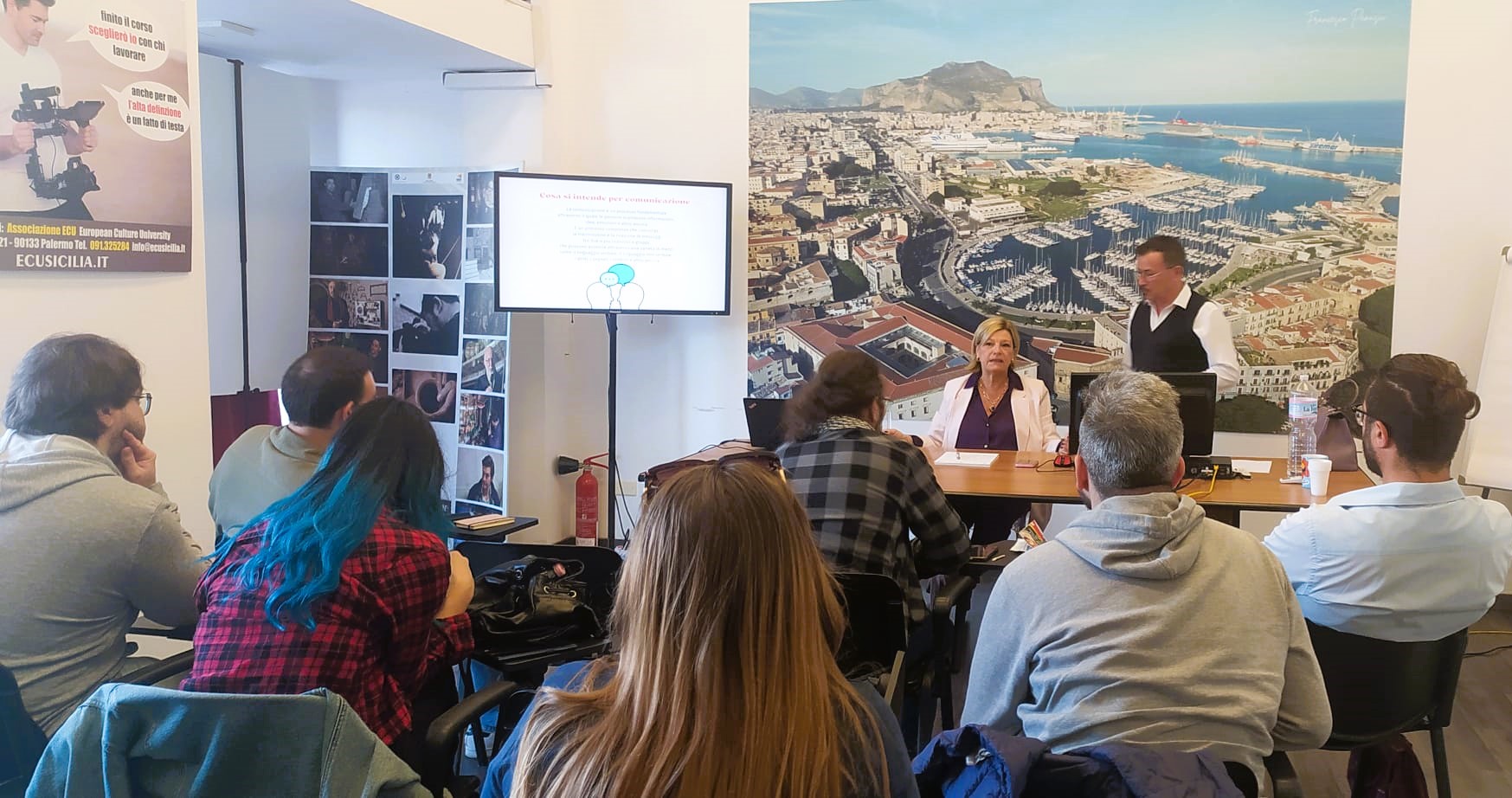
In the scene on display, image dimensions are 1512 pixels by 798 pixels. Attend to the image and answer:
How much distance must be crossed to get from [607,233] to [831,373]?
7.88ft

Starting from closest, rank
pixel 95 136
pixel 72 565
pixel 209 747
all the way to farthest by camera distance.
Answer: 1. pixel 209 747
2. pixel 72 565
3. pixel 95 136

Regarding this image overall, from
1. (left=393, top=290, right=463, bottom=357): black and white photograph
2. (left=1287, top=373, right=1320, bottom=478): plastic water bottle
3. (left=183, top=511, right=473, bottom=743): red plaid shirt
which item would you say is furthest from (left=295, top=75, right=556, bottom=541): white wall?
(left=1287, top=373, right=1320, bottom=478): plastic water bottle

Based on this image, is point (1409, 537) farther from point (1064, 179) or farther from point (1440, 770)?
point (1064, 179)

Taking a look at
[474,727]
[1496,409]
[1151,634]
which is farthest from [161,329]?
[1496,409]

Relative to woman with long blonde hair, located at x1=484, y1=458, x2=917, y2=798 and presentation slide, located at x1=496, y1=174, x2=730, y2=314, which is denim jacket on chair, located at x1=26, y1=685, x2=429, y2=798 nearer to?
woman with long blonde hair, located at x1=484, y1=458, x2=917, y2=798

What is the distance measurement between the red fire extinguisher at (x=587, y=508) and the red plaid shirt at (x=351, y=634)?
333 centimetres

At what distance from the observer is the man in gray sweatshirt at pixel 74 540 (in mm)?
1998

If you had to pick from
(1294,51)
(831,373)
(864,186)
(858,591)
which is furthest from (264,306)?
(1294,51)

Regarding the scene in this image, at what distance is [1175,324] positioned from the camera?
4426 millimetres

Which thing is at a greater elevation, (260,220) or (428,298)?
(260,220)

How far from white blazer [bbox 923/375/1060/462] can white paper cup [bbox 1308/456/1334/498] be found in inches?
43.4

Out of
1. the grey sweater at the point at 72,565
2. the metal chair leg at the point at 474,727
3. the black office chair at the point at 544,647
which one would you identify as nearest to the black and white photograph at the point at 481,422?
the black office chair at the point at 544,647

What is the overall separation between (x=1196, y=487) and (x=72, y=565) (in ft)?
9.89

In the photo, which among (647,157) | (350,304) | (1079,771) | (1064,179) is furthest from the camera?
(647,157)
